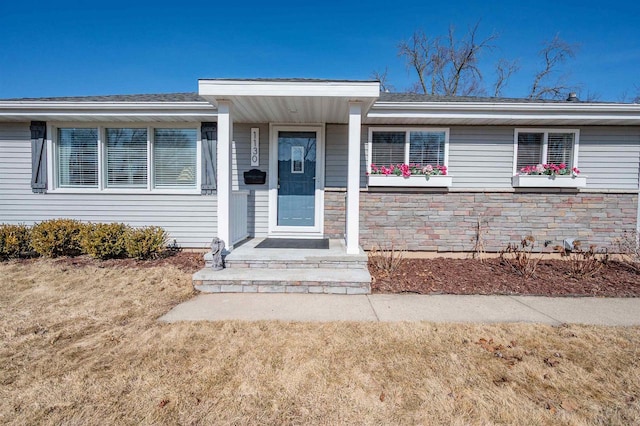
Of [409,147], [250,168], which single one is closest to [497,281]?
[409,147]

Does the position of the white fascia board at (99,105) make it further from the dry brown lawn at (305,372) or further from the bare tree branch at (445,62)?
the bare tree branch at (445,62)

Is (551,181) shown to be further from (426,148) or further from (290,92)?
(290,92)

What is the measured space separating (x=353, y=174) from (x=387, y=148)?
6.12 ft

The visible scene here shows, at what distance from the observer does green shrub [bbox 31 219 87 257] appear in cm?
559

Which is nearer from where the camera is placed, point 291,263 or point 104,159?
point 291,263

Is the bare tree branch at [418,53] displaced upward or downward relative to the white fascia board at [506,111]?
upward

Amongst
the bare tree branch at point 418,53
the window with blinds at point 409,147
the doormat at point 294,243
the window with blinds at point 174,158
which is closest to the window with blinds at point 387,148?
the window with blinds at point 409,147

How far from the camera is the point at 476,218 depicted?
6.12 metres

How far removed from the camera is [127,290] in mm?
4195

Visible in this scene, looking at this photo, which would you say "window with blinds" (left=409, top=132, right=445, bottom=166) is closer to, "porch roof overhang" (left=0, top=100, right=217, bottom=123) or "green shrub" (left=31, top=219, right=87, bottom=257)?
"porch roof overhang" (left=0, top=100, right=217, bottom=123)

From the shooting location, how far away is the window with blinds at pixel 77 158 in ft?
20.4

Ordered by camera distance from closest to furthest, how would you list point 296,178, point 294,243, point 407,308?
point 407,308 < point 294,243 < point 296,178

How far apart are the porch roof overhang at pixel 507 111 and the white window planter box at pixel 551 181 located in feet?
3.39

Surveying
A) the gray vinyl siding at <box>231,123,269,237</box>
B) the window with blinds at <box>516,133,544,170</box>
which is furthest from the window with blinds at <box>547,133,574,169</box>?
the gray vinyl siding at <box>231,123,269,237</box>
